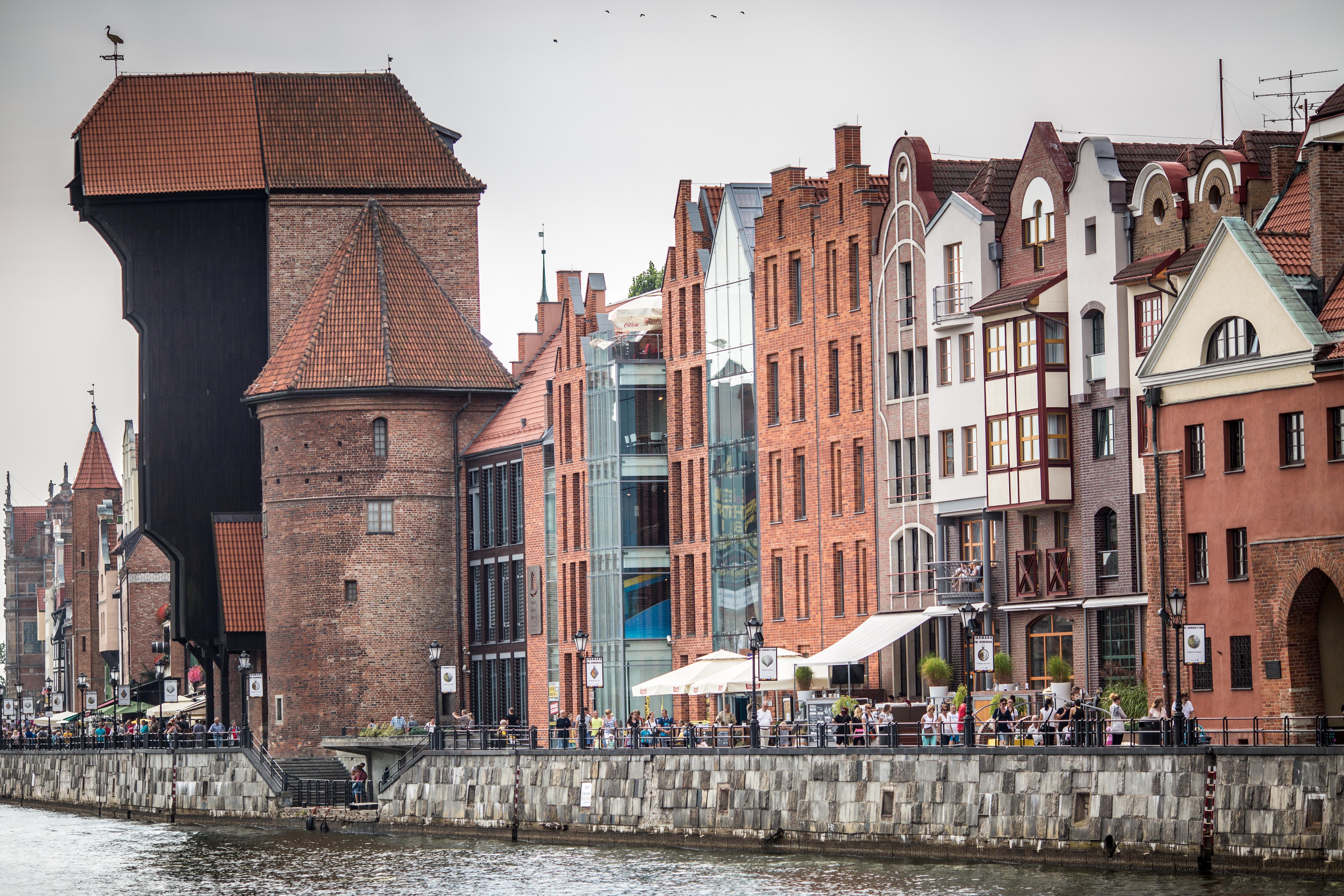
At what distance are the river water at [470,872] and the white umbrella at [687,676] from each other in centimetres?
603

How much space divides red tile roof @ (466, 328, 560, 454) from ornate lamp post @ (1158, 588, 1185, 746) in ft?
117

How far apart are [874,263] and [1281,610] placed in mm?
22130

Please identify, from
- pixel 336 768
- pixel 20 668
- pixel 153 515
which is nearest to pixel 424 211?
pixel 153 515

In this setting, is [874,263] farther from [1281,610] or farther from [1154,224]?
[1281,610]

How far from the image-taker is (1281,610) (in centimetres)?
4947

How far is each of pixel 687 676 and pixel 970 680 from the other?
912cm

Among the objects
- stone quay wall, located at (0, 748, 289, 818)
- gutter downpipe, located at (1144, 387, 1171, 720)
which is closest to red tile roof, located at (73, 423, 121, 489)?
stone quay wall, located at (0, 748, 289, 818)

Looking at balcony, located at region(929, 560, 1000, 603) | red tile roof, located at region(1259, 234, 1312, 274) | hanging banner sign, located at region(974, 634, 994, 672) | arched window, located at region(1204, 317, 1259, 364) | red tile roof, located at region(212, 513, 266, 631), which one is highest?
red tile roof, located at region(1259, 234, 1312, 274)

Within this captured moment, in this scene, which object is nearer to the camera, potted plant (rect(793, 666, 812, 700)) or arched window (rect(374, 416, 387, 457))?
potted plant (rect(793, 666, 812, 700))

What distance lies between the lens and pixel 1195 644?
47.4 metres

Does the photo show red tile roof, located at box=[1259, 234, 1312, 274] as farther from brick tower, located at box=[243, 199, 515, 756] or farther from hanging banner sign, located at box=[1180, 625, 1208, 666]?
brick tower, located at box=[243, 199, 515, 756]

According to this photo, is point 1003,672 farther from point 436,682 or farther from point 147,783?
point 147,783

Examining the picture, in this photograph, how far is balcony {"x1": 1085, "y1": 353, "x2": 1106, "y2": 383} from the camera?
5950 centimetres

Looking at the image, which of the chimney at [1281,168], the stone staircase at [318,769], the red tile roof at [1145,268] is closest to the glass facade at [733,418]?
the stone staircase at [318,769]
